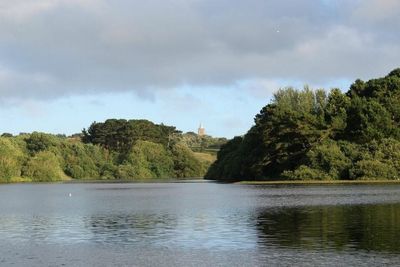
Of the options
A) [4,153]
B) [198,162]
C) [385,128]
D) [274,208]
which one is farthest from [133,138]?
[274,208]

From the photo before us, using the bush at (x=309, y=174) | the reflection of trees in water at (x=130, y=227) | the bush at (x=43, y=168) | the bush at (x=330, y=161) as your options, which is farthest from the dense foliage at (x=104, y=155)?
the reflection of trees in water at (x=130, y=227)

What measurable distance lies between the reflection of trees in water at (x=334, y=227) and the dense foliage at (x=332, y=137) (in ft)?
162

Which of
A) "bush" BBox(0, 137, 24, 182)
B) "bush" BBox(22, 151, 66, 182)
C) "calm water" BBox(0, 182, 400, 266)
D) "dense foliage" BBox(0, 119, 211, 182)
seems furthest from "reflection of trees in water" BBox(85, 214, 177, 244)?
"bush" BBox(22, 151, 66, 182)

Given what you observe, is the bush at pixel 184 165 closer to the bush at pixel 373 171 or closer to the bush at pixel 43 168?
the bush at pixel 43 168

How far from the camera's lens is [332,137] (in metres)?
95.9

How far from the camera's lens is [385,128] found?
300 feet

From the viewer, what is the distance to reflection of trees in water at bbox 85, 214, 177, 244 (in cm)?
2705

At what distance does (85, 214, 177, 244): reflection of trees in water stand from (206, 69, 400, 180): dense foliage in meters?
55.0

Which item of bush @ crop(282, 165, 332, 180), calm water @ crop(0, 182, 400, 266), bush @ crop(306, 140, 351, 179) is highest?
bush @ crop(306, 140, 351, 179)

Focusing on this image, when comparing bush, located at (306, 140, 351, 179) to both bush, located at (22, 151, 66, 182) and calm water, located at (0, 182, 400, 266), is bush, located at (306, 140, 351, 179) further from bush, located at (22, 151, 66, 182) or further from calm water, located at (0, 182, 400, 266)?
bush, located at (22, 151, 66, 182)

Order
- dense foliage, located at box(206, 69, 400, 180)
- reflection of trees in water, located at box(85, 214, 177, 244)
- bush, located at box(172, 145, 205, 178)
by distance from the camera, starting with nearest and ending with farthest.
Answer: reflection of trees in water, located at box(85, 214, 177, 244) < dense foliage, located at box(206, 69, 400, 180) < bush, located at box(172, 145, 205, 178)

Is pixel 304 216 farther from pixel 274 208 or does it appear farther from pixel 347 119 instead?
pixel 347 119

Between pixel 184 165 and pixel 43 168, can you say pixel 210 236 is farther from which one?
pixel 184 165

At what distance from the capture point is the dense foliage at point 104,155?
136125 mm
